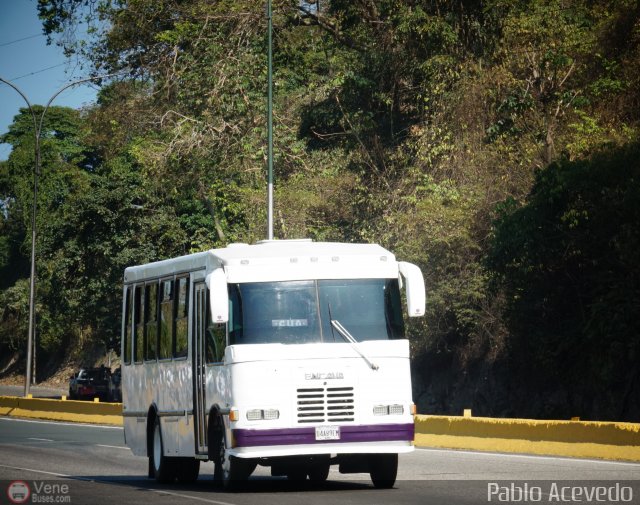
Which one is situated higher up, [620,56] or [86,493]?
[620,56]

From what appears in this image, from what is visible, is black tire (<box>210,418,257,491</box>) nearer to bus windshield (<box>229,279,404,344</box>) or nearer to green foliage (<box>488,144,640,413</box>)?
bus windshield (<box>229,279,404,344</box>)

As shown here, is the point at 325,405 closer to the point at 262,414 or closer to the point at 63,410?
the point at 262,414

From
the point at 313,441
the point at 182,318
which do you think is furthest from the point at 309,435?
the point at 182,318

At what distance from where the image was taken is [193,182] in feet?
153

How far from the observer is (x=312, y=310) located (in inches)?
609

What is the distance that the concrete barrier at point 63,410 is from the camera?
3812 centimetres

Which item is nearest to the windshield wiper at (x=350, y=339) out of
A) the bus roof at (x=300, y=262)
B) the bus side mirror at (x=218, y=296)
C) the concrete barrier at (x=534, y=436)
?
the bus roof at (x=300, y=262)

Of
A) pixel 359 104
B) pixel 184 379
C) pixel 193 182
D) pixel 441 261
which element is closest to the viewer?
pixel 184 379

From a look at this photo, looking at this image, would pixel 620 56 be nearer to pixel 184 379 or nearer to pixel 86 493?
pixel 184 379

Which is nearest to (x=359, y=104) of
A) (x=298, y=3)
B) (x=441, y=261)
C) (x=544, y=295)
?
(x=298, y=3)

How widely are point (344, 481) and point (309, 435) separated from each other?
2734 mm

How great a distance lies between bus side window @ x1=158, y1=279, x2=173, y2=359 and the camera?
59.3 ft

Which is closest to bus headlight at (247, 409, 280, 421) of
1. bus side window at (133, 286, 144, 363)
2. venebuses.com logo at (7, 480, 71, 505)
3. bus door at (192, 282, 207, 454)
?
bus door at (192, 282, 207, 454)

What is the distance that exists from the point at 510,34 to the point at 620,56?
12.8 ft
